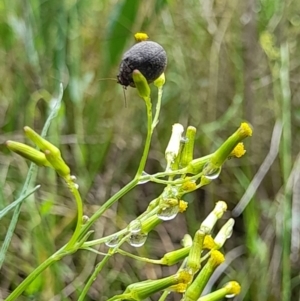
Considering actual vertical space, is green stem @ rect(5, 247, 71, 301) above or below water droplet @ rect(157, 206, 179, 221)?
below

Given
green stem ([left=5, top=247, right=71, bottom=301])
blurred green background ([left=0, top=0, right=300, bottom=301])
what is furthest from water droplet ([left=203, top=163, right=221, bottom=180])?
blurred green background ([left=0, top=0, right=300, bottom=301])

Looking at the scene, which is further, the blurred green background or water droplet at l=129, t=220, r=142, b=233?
the blurred green background

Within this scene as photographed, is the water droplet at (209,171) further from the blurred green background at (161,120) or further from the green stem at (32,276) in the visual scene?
the blurred green background at (161,120)

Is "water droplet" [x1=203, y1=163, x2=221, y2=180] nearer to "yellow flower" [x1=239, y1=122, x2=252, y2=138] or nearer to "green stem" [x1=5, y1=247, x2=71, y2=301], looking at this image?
"yellow flower" [x1=239, y1=122, x2=252, y2=138]

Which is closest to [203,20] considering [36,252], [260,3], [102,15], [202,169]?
[260,3]

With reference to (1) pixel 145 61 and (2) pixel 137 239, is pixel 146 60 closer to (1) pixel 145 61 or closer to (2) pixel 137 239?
(1) pixel 145 61

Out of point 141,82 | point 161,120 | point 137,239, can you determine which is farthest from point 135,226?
point 161,120

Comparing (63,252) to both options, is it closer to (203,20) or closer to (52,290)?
(52,290)
